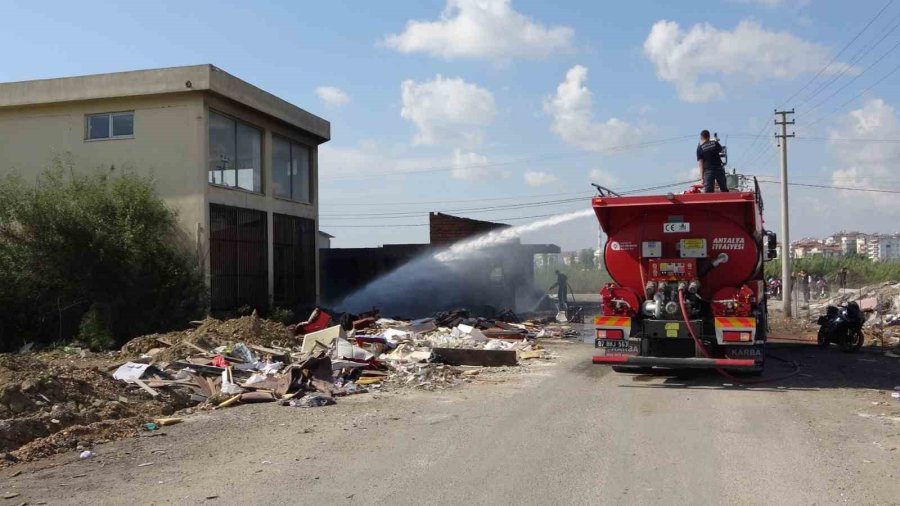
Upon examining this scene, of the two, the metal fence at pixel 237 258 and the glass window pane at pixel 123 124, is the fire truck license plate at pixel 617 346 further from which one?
the glass window pane at pixel 123 124

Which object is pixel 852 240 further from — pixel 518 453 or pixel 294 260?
pixel 518 453

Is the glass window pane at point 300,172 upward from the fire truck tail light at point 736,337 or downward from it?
upward

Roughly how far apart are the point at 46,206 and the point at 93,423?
33.8 ft

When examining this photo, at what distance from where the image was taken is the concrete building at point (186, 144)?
755 inches

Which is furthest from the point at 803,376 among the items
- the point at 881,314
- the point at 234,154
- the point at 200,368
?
the point at 234,154

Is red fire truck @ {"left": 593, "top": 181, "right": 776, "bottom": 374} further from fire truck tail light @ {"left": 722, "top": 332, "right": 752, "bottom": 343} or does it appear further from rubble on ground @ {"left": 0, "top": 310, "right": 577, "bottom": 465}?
rubble on ground @ {"left": 0, "top": 310, "right": 577, "bottom": 465}

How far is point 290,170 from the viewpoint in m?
24.6

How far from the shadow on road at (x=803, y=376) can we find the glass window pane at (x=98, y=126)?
15.0 meters

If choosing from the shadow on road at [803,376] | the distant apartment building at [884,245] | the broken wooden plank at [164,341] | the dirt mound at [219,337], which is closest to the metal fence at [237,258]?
the dirt mound at [219,337]

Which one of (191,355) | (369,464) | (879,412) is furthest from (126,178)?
(879,412)

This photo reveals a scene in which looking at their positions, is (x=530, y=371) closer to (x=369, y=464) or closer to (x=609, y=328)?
(x=609, y=328)

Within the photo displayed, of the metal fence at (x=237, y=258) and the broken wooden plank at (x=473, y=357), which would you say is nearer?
the broken wooden plank at (x=473, y=357)

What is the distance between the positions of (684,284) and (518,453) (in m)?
5.72

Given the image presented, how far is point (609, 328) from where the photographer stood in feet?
40.4
